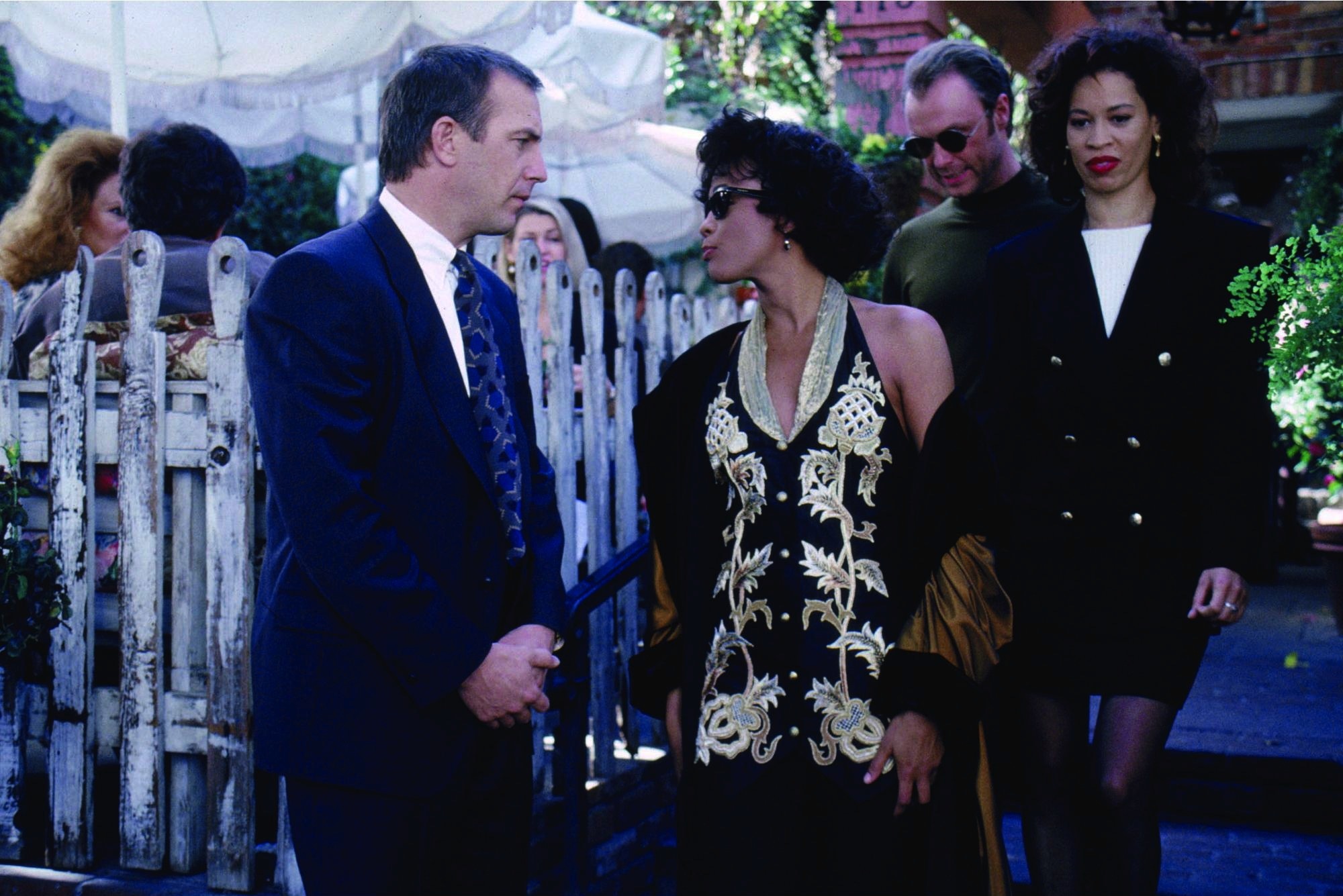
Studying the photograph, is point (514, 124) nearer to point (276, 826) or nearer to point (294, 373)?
point (294, 373)

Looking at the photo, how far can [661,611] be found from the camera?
2.81 m

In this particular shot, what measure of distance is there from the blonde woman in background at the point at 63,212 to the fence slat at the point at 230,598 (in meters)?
1.52

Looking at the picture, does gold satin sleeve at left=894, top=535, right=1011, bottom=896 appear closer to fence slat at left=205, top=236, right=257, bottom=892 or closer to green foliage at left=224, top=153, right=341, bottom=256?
fence slat at left=205, top=236, right=257, bottom=892

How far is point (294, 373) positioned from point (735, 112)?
1095mm

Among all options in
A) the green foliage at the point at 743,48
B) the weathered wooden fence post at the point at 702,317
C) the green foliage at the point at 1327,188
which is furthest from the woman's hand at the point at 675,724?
the green foliage at the point at 743,48

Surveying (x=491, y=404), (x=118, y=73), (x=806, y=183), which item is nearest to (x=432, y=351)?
(x=491, y=404)

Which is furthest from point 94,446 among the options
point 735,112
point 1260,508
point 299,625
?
point 1260,508

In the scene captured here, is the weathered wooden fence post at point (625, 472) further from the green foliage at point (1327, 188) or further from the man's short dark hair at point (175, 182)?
the green foliage at point (1327, 188)

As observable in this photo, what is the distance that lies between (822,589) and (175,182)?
2.42 meters

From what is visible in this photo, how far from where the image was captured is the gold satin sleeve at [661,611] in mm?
2799

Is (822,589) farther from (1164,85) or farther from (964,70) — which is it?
(964,70)

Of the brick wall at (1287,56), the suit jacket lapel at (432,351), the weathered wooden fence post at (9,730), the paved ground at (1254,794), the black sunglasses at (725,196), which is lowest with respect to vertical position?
the paved ground at (1254,794)

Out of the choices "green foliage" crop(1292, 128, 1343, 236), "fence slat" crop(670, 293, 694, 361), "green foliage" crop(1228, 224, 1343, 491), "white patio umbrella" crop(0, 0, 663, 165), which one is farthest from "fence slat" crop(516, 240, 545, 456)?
"green foliage" crop(1292, 128, 1343, 236)

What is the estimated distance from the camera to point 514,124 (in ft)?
8.33
